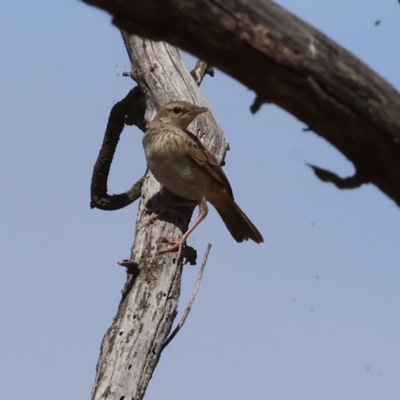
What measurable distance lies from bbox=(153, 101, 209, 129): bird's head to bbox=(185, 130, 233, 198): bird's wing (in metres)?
0.17

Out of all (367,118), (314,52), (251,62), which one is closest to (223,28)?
(251,62)

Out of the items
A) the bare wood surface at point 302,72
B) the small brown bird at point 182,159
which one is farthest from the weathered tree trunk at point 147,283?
the bare wood surface at point 302,72

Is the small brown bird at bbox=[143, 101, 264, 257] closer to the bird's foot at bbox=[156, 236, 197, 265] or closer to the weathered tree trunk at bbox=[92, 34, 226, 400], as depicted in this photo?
the weathered tree trunk at bbox=[92, 34, 226, 400]

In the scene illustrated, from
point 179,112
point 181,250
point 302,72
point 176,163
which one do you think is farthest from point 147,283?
point 302,72

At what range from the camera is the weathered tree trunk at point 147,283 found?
4902mm

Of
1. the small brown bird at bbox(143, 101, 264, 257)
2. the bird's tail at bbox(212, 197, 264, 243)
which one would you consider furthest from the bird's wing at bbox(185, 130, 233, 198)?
the bird's tail at bbox(212, 197, 264, 243)

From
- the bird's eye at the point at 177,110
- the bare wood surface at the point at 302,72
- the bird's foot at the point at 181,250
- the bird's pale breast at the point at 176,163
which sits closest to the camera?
the bare wood surface at the point at 302,72

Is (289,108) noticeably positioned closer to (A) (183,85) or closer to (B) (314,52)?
(B) (314,52)

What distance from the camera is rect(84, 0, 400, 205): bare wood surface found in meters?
2.07

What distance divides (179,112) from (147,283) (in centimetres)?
160

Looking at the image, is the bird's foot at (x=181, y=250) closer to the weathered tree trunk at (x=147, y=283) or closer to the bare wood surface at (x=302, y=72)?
the weathered tree trunk at (x=147, y=283)

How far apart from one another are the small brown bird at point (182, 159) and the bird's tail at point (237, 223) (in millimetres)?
241

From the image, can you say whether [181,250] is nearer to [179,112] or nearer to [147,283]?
[147,283]

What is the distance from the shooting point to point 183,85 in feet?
22.1
